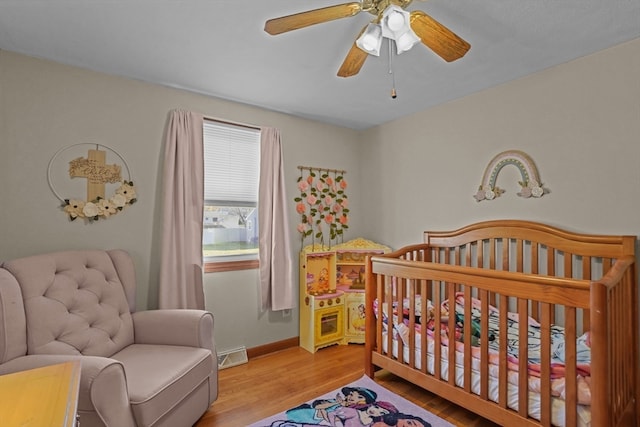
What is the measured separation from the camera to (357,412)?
6.33 ft

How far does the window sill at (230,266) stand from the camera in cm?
259

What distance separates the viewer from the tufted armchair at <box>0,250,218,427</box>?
4.37 feet

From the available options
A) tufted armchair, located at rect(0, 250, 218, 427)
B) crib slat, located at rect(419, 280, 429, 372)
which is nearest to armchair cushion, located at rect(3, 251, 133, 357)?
tufted armchair, located at rect(0, 250, 218, 427)

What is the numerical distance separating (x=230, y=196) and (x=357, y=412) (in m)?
1.91

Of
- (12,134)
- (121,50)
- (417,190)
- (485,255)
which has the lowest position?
(485,255)

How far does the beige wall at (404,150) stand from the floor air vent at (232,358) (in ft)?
0.16

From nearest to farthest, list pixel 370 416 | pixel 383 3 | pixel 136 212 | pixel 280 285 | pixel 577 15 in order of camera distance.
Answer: pixel 383 3, pixel 577 15, pixel 370 416, pixel 136 212, pixel 280 285

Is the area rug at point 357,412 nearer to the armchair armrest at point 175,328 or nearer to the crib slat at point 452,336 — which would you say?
the crib slat at point 452,336

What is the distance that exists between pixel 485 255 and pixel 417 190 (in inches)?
34.4

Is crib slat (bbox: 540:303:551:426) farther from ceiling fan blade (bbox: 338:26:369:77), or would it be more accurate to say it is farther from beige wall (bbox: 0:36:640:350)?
ceiling fan blade (bbox: 338:26:369:77)

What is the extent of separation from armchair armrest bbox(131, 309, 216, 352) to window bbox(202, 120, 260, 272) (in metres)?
0.65

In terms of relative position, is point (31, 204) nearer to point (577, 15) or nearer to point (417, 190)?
point (417, 190)

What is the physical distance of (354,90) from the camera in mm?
2518

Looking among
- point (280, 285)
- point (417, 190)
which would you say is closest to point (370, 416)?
point (280, 285)
